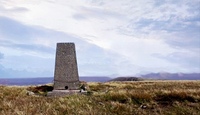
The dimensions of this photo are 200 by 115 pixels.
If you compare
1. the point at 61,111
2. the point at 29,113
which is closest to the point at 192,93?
the point at 61,111

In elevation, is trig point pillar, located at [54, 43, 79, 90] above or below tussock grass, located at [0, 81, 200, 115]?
above

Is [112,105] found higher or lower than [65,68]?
lower

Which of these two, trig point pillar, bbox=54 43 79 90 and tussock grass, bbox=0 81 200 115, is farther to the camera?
trig point pillar, bbox=54 43 79 90

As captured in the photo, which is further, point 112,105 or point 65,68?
point 65,68

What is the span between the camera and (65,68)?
29062mm

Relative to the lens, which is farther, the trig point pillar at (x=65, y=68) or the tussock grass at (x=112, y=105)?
the trig point pillar at (x=65, y=68)

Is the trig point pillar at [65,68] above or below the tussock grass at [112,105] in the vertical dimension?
above

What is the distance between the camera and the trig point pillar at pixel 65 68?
1144 inches

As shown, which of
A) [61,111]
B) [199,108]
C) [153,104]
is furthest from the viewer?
[153,104]

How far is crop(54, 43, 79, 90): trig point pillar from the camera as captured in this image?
29.1 meters

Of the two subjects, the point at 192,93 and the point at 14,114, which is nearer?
the point at 14,114

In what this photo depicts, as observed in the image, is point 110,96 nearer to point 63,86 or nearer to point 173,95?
point 173,95

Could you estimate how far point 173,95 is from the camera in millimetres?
14242

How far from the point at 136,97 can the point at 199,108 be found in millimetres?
3548
